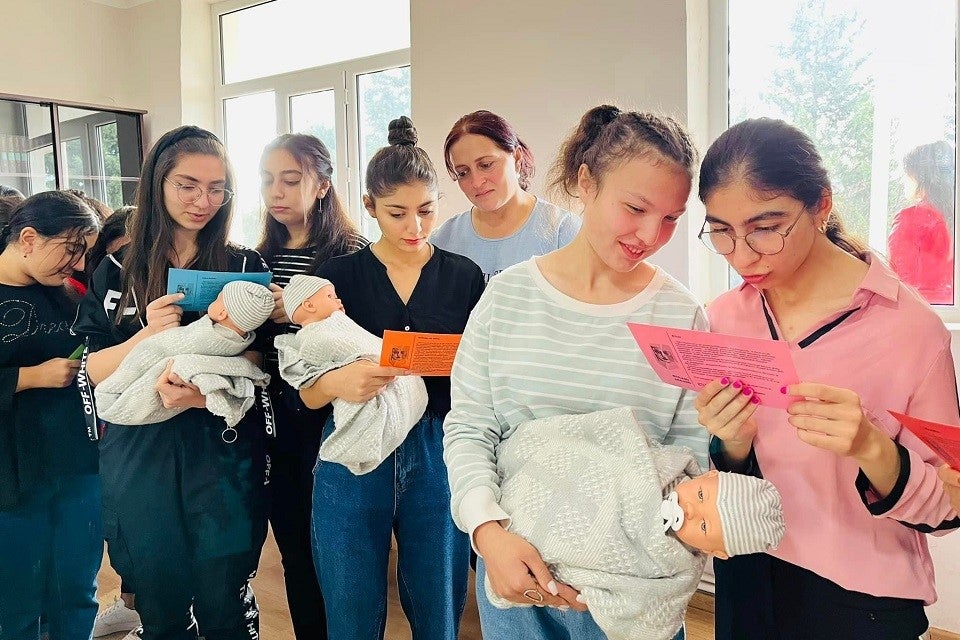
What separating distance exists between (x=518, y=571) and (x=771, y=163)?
0.69 metres

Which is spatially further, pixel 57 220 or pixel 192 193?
pixel 57 220

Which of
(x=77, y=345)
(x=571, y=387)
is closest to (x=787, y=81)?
(x=571, y=387)

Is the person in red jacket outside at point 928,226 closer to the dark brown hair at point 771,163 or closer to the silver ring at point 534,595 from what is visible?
the dark brown hair at point 771,163

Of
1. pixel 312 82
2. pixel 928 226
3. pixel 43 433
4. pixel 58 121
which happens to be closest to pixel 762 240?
pixel 928 226

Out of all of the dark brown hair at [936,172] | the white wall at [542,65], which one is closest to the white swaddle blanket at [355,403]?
the white wall at [542,65]

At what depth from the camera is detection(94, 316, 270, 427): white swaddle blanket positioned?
5.09 ft

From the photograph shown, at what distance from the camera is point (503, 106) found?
3078 mm

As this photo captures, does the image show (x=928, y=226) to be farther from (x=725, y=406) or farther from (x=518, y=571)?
(x=518, y=571)

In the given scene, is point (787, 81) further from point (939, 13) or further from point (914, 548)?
point (914, 548)

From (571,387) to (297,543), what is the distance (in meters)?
1.12

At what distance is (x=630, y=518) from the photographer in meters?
0.98

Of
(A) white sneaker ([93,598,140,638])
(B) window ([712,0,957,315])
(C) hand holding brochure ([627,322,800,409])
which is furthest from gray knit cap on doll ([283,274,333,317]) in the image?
(B) window ([712,0,957,315])

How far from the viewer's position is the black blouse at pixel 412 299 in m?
1.62

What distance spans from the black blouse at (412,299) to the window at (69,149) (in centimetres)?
365
